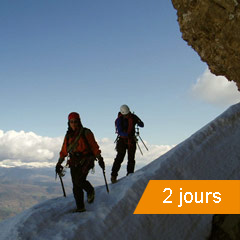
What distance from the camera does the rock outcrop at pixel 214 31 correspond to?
28.7ft

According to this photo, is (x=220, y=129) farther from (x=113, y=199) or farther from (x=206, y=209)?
(x=113, y=199)

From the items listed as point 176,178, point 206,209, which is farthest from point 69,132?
point 206,209

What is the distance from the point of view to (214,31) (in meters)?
9.57

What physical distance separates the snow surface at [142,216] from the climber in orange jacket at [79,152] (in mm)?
707

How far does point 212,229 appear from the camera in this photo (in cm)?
624

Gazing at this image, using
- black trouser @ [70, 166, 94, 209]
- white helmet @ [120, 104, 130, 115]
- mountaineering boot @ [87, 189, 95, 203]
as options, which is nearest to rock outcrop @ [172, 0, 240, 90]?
white helmet @ [120, 104, 130, 115]

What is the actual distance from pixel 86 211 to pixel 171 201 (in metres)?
2.40

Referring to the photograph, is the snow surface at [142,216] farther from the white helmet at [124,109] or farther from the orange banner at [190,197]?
the white helmet at [124,109]

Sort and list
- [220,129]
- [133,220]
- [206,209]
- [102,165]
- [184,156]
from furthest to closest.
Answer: [220,129]
[184,156]
[102,165]
[206,209]
[133,220]

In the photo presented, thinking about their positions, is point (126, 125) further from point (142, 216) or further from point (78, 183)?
point (142, 216)

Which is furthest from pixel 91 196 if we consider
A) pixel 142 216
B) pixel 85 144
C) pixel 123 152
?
pixel 123 152

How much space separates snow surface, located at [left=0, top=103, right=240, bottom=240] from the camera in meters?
6.00

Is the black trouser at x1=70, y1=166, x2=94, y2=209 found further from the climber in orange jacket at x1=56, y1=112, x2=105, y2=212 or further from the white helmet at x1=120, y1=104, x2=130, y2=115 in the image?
the white helmet at x1=120, y1=104, x2=130, y2=115

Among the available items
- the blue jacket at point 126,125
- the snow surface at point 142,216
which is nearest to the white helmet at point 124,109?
the blue jacket at point 126,125
